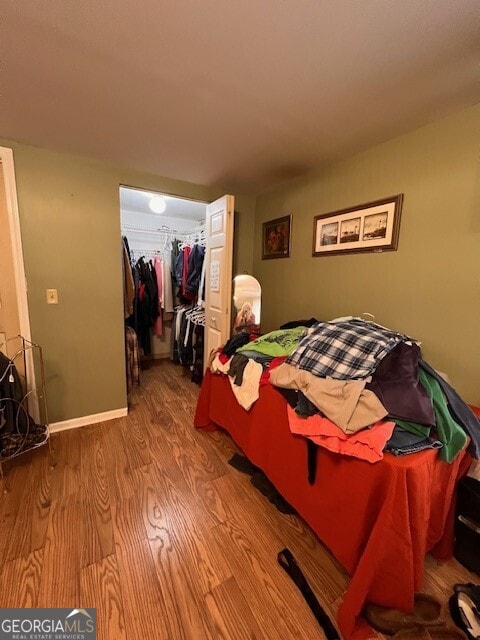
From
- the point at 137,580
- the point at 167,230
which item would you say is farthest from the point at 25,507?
the point at 167,230

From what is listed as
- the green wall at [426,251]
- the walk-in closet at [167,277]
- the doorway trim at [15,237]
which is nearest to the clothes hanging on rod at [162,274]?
the walk-in closet at [167,277]

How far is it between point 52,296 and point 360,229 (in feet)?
7.70

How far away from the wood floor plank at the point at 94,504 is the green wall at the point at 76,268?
1.40ft

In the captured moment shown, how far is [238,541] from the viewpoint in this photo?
1.21m

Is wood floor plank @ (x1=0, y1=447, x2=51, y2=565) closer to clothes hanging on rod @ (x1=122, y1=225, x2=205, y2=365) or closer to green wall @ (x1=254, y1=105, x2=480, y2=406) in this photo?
clothes hanging on rod @ (x1=122, y1=225, x2=205, y2=365)

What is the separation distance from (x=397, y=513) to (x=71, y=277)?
2403 millimetres

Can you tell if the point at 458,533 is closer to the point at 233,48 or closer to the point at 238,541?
the point at 238,541

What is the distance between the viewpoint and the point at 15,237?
1.78 metres

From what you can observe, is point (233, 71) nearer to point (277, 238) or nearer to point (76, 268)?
point (277, 238)

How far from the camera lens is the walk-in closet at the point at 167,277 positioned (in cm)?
303

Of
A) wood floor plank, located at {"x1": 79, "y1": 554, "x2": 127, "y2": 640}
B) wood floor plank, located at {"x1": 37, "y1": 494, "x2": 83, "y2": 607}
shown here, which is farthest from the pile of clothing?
wood floor plank, located at {"x1": 37, "y1": 494, "x2": 83, "y2": 607}

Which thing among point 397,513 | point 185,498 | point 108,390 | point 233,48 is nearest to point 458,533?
point 397,513

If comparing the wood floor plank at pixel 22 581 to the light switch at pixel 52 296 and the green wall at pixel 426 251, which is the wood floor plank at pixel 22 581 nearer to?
the light switch at pixel 52 296

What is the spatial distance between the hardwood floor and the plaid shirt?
84 cm
